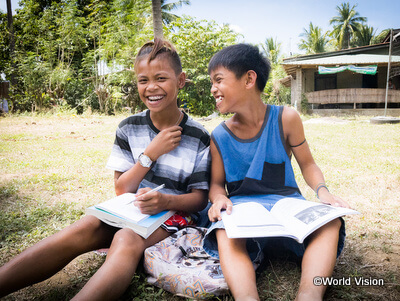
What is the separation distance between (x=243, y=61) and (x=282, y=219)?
0.95 metres

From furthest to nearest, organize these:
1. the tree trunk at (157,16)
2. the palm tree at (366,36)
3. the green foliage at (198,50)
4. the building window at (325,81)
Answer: the palm tree at (366,36) → the building window at (325,81) → the green foliage at (198,50) → the tree trunk at (157,16)

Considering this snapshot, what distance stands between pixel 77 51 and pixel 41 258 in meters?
14.3

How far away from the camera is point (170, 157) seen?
1850mm

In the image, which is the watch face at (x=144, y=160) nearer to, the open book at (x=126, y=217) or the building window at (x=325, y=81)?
the open book at (x=126, y=217)

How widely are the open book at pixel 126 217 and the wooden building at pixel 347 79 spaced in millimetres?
12920

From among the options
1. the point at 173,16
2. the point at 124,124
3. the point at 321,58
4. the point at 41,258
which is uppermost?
the point at 173,16

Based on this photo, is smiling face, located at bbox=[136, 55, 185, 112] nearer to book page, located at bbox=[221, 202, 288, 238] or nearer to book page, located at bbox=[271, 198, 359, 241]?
Answer: book page, located at bbox=[221, 202, 288, 238]

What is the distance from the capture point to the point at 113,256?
1301 millimetres

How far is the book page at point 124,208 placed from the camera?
147 cm

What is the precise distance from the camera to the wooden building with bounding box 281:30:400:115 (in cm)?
1325

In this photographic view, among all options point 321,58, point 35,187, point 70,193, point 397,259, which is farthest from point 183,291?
point 321,58

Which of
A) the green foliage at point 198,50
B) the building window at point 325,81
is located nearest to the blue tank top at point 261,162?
the green foliage at point 198,50

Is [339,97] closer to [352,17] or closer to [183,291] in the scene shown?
[183,291]

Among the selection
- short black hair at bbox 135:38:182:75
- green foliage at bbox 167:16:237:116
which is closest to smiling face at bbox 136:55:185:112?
short black hair at bbox 135:38:182:75
